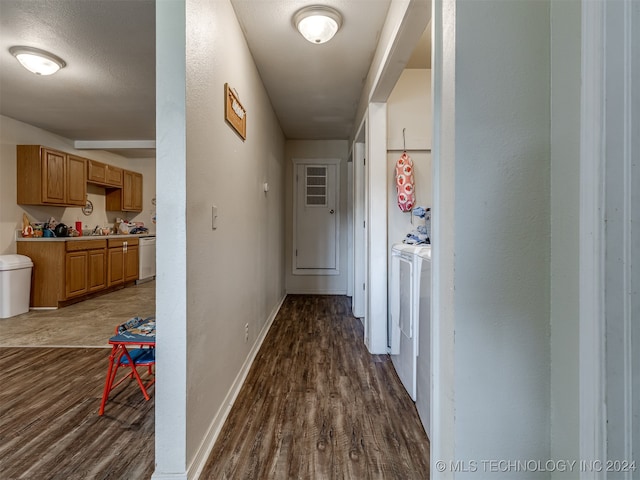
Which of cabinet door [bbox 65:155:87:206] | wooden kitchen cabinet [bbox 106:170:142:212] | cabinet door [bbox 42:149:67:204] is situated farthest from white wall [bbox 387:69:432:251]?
wooden kitchen cabinet [bbox 106:170:142:212]

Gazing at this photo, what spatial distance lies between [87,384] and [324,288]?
3213 millimetres

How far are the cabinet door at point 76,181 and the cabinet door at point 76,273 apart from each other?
0.93 meters

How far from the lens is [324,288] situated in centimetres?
475

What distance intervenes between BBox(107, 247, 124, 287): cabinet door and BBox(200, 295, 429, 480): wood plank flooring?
372cm

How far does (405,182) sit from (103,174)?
5.23m

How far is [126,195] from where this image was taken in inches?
227

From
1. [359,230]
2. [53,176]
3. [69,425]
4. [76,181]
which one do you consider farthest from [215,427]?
[76,181]

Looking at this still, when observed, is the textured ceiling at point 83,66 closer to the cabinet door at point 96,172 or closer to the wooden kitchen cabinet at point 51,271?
the cabinet door at point 96,172

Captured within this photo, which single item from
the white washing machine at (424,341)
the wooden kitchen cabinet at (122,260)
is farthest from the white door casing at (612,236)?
the wooden kitchen cabinet at (122,260)

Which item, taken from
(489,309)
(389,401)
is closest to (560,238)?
(489,309)

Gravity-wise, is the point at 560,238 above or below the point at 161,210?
below

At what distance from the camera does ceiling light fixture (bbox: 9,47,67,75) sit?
242 centimetres

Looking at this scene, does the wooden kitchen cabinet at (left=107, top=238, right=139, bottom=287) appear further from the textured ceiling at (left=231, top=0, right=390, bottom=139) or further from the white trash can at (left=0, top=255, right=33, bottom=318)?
the textured ceiling at (left=231, top=0, right=390, bottom=139)

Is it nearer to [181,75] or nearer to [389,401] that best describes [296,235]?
[389,401]
